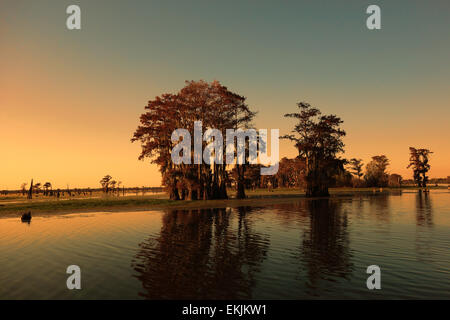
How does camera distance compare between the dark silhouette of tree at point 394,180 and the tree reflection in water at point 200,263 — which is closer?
the tree reflection in water at point 200,263

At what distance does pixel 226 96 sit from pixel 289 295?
43301 mm

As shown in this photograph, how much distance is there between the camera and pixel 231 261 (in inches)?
461

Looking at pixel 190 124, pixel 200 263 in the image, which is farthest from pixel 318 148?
pixel 200 263

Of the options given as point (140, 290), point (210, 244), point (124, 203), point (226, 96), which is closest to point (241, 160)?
point (226, 96)

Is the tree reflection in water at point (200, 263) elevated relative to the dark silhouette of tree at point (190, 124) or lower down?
lower down

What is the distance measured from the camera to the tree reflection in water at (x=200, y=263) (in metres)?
8.50

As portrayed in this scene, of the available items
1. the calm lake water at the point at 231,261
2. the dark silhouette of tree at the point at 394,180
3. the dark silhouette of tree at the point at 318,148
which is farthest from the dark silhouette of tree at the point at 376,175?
the calm lake water at the point at 231,261

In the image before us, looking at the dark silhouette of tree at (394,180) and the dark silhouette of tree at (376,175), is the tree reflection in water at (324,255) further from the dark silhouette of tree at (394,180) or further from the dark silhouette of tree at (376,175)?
the dark silhouette of tree at (394,180)

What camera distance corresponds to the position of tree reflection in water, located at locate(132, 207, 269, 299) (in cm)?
850

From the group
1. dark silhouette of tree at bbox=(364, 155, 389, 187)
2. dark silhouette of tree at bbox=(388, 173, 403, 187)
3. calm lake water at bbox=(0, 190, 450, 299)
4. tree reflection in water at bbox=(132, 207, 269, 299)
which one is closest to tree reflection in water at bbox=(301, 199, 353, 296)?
calm lake water at bbox=(0, 190, 450, 299)

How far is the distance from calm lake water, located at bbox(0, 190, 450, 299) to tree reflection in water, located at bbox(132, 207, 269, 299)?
0.12 feet

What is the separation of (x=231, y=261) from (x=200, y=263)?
1249 millimetres

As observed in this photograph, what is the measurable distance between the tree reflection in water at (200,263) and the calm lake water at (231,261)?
0.04 m

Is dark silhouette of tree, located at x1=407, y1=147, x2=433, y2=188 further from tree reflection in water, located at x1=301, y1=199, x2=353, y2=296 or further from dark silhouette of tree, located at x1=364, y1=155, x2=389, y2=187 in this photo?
tree reflection in water, located at x1=301, y1=199, x2=353, y2=296
